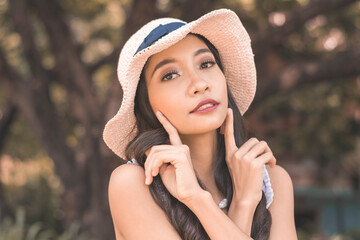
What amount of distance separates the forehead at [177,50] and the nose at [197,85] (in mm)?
121

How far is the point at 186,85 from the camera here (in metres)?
2.06

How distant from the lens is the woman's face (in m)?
2.05

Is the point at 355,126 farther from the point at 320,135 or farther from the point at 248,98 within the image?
the point at 248,98

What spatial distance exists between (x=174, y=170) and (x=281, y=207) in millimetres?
550

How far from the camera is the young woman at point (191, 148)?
1969 millimetres

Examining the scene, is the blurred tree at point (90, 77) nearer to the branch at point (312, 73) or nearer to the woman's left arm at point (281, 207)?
the branch at point (312, 73)

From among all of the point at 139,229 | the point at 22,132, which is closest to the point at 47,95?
the point at 22,132

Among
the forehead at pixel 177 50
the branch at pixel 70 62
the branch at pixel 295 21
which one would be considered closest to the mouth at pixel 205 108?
the forehead at pixel 177 50

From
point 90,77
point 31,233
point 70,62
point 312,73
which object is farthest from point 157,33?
point 31,233

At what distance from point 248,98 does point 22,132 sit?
9555mm

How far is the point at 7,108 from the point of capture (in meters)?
8.43

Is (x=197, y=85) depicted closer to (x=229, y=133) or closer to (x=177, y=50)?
(x=177, y=50)

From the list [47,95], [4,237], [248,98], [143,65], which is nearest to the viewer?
[143,65]

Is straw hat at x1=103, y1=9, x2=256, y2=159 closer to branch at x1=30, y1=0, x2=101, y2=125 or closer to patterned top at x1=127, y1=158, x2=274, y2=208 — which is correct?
patterned top at x1=127, y1=158, x2=274, y2=208
